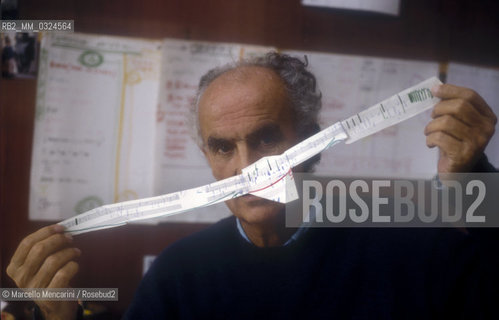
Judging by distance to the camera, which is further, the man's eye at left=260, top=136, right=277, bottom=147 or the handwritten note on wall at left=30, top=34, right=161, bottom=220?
the handwritten note on wall at left=30, top=34, right=161, bottom=220

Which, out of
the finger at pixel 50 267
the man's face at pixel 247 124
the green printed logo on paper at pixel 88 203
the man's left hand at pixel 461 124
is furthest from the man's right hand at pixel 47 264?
the man's left hand at pixel 461 124

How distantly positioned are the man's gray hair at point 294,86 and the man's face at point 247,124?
2 cm

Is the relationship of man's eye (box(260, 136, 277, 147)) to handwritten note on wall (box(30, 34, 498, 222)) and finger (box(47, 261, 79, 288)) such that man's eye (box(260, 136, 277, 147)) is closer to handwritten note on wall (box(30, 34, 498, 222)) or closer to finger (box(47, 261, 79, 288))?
handwritten note on wall (box(30, 34, 498, 222))

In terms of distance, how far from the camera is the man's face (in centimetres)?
57

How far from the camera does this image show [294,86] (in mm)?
615

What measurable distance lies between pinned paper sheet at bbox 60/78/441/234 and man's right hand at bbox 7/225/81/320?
0.07m

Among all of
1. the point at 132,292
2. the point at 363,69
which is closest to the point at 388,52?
the point at 363,69

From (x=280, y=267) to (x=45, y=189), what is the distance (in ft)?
1.68

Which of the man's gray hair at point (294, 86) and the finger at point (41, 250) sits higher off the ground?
the man's gray hair at point (294, 86)

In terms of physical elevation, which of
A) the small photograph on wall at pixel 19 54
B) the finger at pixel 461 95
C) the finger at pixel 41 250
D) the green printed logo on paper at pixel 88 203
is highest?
the small photograph on wall at pixel 19 54

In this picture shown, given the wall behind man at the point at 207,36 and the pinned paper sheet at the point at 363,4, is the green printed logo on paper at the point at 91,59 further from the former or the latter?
the pinned paper sheet at the point at 363,4

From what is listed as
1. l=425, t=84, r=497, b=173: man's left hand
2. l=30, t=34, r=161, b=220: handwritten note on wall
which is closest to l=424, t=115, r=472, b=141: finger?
l=425, t=84, r=497, b=173: man's left hand

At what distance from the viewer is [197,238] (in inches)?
27.0

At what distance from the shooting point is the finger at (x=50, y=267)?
57cm
